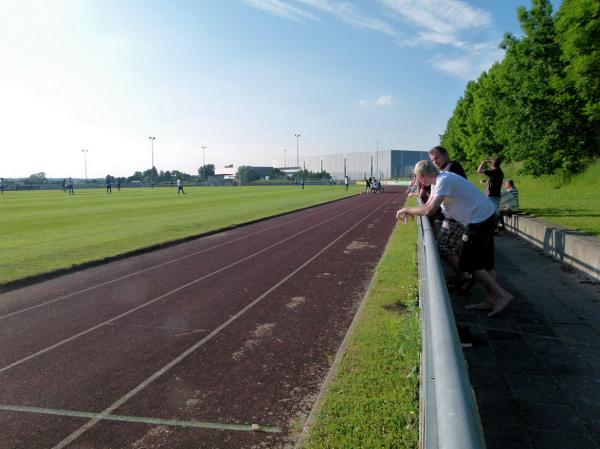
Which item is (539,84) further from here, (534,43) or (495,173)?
(495,173)

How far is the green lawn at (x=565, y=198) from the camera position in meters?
11.5

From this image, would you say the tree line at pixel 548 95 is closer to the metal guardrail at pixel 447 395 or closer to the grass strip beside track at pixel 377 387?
the grass strip beside track at pixel 377 387

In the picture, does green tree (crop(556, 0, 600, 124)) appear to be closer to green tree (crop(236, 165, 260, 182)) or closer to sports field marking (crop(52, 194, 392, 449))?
sports field marking (crop(52, 194, 392, 449))

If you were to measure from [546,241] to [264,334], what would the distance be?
7197mm

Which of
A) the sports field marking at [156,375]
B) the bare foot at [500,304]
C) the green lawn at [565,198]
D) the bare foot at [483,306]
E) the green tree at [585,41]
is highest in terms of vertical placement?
the green tree at [585,41]

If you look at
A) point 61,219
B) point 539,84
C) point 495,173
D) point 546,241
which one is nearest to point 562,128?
point 539,84

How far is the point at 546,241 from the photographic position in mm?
9453

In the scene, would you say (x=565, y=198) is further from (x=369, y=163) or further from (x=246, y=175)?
(x=369, y=163)

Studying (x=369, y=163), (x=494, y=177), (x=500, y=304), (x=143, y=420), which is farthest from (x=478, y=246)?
(x=369, y=163)

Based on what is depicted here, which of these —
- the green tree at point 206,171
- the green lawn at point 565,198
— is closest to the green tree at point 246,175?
the green tree at point 206,171

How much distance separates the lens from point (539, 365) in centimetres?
410

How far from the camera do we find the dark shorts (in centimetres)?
536

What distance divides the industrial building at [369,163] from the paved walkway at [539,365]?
109522 mm

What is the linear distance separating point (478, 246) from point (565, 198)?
17.7 metres
